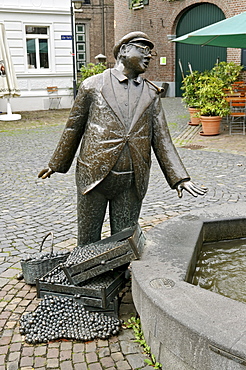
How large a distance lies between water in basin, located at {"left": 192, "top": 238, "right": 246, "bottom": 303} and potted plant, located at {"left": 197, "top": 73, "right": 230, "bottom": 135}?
24.5 ft

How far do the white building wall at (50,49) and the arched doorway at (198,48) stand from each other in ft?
19.0

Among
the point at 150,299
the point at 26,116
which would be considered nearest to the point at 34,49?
the point at 26,116

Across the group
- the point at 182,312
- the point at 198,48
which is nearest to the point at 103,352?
the point at 182,312

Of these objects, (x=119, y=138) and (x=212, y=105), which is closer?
(x=119, y=138)

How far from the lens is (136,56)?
3.13 m

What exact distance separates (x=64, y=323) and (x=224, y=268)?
1357 millimetres

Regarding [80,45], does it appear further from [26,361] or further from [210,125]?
[26,361]

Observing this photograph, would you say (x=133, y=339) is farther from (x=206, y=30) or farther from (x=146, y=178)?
(x=206, y=30)

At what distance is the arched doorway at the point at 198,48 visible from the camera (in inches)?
760

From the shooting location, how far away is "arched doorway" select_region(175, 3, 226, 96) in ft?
63.4

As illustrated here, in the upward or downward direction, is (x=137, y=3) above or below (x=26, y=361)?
above

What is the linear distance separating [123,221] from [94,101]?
0.96 m

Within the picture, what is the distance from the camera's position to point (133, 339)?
310 centimetres

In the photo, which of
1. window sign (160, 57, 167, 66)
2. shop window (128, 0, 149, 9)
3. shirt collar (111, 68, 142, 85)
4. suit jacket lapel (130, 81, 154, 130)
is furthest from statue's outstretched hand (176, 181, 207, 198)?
shop window (128, 0, 149, 9)
